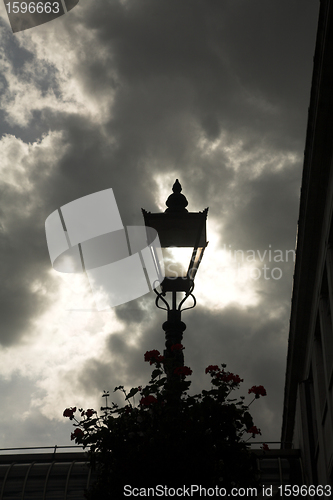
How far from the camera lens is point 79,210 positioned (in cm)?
1177

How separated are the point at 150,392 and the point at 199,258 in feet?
6.99

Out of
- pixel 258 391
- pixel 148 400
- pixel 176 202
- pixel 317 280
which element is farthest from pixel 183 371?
pixel 317 280

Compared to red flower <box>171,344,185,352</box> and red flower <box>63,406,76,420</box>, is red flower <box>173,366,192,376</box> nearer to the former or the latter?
red flower <box>171,344,185,352</box>

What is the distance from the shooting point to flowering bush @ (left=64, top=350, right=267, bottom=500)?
5930mm

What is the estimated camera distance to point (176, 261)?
772 cm

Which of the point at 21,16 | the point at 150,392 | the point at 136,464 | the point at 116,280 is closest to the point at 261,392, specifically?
the point at 150,392

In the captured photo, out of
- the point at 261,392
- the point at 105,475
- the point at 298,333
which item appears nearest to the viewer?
the point at 105,475

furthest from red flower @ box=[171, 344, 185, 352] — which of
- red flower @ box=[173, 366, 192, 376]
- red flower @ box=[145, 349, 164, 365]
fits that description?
red flower @ box=[173, 366, 192, 376]

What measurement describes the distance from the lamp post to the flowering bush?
0.98 m

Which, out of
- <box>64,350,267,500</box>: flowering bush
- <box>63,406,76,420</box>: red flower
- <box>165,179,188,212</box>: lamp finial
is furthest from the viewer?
<box>165,179,188,212</box>: lamp finial

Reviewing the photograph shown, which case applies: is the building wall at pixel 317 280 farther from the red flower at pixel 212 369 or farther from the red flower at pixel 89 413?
the red flower at pixel 89 413

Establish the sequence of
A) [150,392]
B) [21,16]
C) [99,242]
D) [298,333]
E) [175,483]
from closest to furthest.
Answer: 1. [175,483]
2. [150,392]
3. [21,16]
4. [99,242]
5. [298,333]

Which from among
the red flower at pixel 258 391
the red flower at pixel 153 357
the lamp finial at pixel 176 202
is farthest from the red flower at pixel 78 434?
the lamp finial at pixel 176 202

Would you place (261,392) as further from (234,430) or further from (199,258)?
(199,258)
